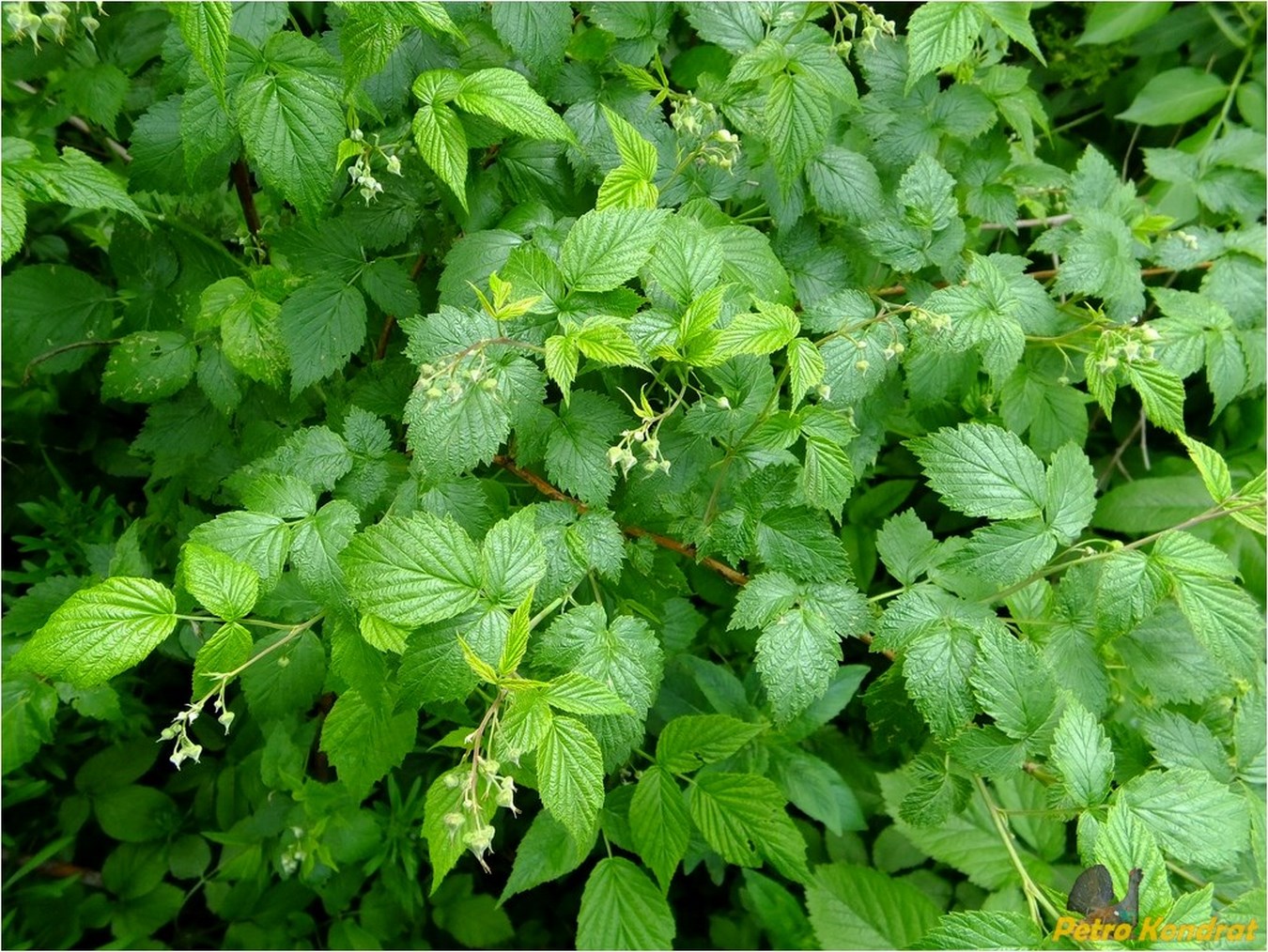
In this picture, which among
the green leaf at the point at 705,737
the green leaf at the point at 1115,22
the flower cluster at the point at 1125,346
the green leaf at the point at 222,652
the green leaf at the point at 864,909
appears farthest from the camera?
the green leaf at the point at 1115,22

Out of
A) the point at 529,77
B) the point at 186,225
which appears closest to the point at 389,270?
the point at 529,77

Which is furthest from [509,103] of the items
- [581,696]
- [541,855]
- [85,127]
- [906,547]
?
[541,855]

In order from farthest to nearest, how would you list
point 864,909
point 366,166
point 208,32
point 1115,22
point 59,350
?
1. point 1115,22
2. point 864,909
3. point 59,350
4. point 366,166
5. point 208,32

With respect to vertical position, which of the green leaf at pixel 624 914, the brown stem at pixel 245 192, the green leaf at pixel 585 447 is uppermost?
the brown stem at pixel 245 192

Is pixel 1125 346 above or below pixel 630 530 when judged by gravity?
above

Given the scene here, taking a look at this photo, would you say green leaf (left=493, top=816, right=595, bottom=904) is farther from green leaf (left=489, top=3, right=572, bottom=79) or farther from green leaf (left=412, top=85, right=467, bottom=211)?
green leaf (left=489, top=3, right=572, bottom=79)

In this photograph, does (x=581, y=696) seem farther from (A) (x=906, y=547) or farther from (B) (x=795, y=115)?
(B) (x=795, y=115)

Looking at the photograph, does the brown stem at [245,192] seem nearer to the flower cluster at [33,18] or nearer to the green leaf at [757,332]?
the flower cluster at [33,18]

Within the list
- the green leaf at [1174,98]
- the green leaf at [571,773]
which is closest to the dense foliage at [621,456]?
the green leaf at [571,773]
